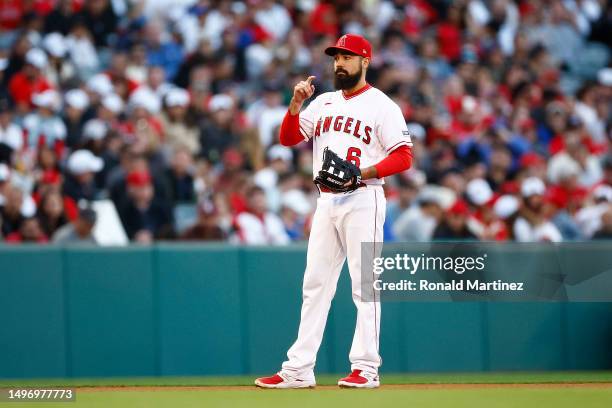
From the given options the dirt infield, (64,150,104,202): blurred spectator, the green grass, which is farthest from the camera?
(64,150,104,202): blurred spectator

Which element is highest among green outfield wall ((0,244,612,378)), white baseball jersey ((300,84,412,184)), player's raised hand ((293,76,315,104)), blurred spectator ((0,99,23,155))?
blurred spectator ((0,99,23,155))

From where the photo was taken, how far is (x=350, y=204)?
6.40 m

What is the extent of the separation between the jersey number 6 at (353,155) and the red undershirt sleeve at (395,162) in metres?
0.16

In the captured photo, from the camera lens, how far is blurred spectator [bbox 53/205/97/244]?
8.92 m

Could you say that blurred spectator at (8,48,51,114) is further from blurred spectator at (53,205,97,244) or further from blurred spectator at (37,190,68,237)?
blurred spectator at (53,205,97,244)

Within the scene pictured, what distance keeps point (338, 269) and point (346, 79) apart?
3.43ft

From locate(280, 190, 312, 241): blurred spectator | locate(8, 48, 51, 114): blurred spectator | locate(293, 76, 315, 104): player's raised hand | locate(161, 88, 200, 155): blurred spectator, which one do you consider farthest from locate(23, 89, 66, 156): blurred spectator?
locate(293, 76, 315, 104): player's raised hand

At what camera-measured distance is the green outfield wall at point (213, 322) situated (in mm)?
8227

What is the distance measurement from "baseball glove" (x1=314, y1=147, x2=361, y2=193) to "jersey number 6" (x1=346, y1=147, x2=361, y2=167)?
0.63 ft

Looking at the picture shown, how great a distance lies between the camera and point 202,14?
13539 millimetres

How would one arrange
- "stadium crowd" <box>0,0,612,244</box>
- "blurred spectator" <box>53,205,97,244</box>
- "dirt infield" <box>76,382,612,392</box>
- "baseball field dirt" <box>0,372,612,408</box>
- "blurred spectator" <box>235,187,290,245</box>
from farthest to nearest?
"stadium crowd" <box>0,0,612,244</box>
"blurred spectator" <box>235,187,290,245</box>
"blurred spectator" <box>53,205,97,244</box>
"dirt infield" <box>76,382,612,392</box>
"baseball field dirt" <box>0,372,612,408</box>

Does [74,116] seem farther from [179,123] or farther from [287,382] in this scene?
[287,382]
